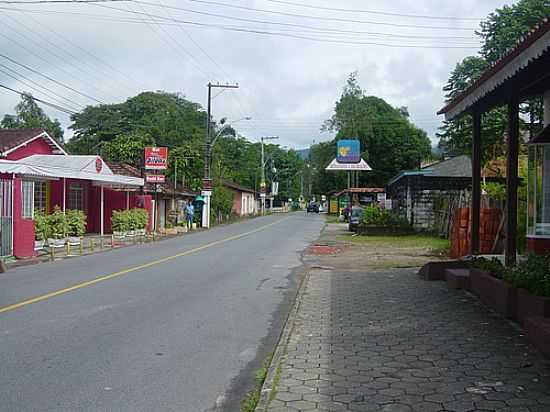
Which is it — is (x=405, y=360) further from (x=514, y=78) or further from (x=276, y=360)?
(x=514, y=78)

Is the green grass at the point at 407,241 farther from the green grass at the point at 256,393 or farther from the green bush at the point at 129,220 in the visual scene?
the green grass at the point at 256,393

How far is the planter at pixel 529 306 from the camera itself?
26.1ft

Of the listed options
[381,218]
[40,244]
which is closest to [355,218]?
[381,218]

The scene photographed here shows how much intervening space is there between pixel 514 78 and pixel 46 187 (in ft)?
83.2

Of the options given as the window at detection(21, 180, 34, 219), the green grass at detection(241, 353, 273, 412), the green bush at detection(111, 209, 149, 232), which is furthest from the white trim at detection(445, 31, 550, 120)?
the green bush at detection(111, 209, 149, 232)

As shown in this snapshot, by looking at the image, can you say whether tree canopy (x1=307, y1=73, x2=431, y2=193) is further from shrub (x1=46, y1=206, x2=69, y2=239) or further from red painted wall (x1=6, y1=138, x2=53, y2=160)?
shrub (x1=46, y1=206, x2=69, y2=239)

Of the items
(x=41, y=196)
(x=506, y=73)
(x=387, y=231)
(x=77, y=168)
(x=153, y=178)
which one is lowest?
(x=387, y=231)

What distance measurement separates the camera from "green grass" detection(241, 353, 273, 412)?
581cm

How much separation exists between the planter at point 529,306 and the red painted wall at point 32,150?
84.3 ft

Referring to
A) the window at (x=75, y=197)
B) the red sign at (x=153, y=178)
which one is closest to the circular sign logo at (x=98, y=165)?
the window at (x=75, y=197)

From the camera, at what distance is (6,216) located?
68.7 ft

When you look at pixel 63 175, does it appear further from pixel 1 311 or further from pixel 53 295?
pixel 1 311

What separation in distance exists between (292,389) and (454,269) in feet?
27.3

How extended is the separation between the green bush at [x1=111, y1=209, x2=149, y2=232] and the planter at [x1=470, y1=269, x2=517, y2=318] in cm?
2390
